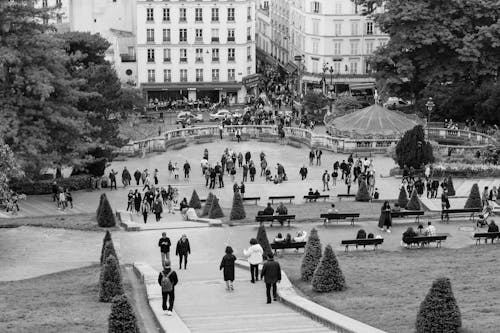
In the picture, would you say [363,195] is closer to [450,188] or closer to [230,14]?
[450,188]

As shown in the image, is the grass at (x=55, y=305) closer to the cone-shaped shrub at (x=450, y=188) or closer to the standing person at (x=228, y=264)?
the standing person at (x=228, y=264)

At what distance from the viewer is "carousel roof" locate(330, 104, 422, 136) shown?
316 ft

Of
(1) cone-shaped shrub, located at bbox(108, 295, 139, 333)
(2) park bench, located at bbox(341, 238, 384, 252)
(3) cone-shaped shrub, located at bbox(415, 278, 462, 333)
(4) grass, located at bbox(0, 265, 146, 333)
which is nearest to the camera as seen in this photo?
(1) cone-shaped shrub, located at bbox(108, 295, 139, 333)

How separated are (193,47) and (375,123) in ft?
125

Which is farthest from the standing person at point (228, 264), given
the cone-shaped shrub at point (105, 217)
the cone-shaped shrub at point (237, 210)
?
the cone-shaped shrub at point (237, 210)

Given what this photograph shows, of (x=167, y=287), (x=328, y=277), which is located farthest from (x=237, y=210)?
(x=167, y=287)

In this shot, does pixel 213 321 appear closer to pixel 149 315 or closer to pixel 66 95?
pixel 149 315

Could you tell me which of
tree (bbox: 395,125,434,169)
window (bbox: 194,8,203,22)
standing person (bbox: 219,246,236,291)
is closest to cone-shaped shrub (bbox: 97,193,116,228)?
standing person (bbox: 219,246,236,291)

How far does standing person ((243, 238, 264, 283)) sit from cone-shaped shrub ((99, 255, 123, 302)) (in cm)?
489

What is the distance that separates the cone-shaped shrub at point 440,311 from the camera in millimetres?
31703

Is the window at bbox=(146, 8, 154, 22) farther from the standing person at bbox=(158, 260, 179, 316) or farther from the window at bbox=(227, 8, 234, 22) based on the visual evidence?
the standing person at bbox=(158, 260, 179, 316)

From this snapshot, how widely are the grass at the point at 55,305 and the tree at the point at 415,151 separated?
36.2m

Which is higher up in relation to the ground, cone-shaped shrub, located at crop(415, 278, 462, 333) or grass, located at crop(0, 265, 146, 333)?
cone-shaped shrub, located at crop(415, 278, 462, 333)

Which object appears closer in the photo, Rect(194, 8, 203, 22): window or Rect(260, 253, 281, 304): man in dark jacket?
Rect(260, 253, 281, 304): man in dark jacket
